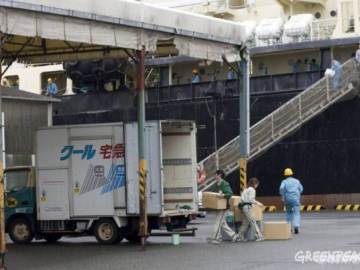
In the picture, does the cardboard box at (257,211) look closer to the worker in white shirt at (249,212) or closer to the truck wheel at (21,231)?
the worker in white shirt at (249,212)

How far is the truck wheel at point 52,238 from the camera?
2203 cm

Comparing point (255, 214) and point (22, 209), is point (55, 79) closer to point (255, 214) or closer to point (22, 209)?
point (22, 209)

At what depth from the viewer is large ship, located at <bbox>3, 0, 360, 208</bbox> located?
3544cm

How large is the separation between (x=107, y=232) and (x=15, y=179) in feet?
9.23

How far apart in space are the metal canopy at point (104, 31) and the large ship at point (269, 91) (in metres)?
11.7

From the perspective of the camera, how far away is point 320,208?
115ft

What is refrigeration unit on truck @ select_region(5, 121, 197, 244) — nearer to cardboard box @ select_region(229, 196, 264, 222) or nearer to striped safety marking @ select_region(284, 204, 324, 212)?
cardboard box @ select_region(229, 196, 264, 222)

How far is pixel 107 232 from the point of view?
68.6 feet

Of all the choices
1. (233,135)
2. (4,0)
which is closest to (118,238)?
(4,0)

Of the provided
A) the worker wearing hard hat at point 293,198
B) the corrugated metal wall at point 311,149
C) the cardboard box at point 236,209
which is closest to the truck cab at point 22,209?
the cardboard box at point 236,209

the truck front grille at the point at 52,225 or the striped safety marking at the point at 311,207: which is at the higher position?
the truck front grille at the point at 52,225

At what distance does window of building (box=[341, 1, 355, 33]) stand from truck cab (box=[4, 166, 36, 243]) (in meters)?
19.1

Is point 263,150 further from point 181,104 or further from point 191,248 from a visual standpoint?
point 191,248
